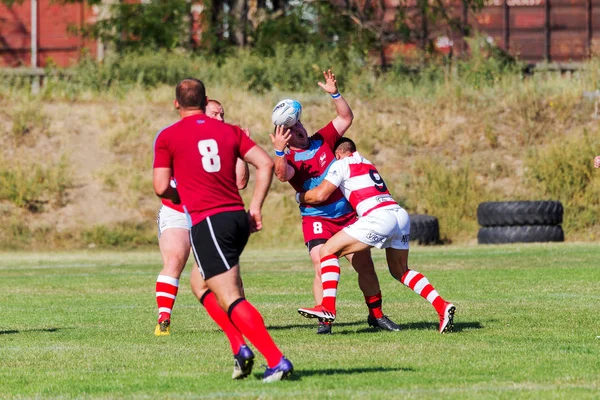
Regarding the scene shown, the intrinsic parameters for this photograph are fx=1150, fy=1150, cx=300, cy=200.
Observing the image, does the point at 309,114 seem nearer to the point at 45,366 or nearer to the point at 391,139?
the point at 391,139

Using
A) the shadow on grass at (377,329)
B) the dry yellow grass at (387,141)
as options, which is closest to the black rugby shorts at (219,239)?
the shadow on grass at (377,329)

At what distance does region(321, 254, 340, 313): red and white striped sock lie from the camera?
1020 centimetres

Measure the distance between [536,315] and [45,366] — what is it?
503cm

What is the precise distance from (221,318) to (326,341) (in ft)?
7.33

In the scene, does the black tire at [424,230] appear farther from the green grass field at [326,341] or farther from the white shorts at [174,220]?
the white shorts at [174,220]

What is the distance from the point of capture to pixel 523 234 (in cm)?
2455

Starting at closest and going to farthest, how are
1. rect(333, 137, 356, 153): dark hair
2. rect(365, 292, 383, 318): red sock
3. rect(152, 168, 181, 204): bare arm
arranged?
rect(152, 168, 181, 204): bare arm
rect(333, 137, 356, 153): dark hair
rect(365, 292, 383, 318): red sock

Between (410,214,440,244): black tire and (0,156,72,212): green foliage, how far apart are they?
9.59 metres

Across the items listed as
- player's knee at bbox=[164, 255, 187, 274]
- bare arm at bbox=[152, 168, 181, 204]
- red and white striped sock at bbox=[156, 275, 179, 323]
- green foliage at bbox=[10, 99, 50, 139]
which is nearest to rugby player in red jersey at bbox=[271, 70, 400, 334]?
player's knee at bbox=[164, 255, 187, 274]

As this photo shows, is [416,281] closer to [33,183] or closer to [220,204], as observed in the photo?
[220,204]

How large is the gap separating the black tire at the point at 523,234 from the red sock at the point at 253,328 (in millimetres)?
18068

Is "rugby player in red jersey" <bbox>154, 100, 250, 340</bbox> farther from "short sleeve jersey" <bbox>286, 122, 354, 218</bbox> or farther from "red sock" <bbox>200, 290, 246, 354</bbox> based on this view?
"red sock" <bbox>200, 290, 246, 354</bbox>

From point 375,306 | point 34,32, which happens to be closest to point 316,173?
point 375,306

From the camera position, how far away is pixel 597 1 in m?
37.4
